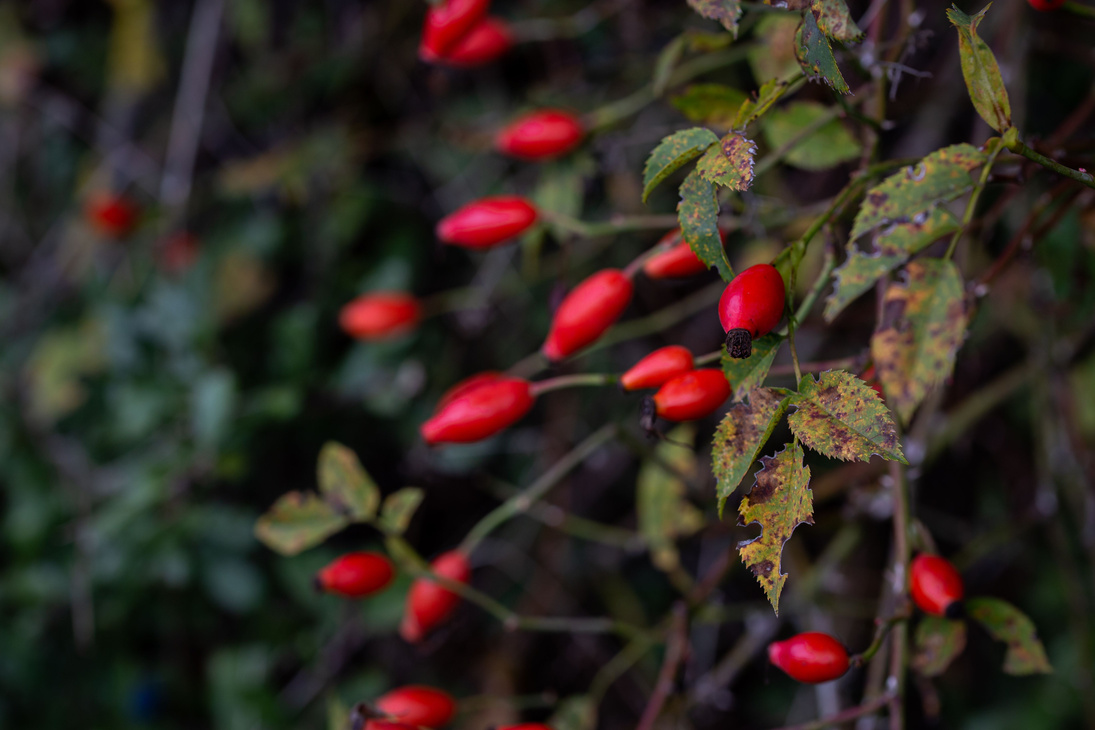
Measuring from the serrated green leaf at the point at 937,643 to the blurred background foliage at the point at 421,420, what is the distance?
1.16 feet

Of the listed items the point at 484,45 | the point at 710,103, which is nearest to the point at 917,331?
the point at 710,103

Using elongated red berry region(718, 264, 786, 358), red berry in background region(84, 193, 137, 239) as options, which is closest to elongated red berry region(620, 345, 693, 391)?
elongated red berry region(718, 264, 786, 358)

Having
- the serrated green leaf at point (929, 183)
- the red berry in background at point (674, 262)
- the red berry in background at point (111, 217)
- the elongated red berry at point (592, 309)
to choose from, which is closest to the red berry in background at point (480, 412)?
the elongated red berry at point (592, 309)

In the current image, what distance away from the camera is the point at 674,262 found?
0.79 metres

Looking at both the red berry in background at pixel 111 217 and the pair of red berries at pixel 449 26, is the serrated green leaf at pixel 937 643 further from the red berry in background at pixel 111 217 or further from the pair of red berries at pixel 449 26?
the red berry in background at pixel 111 217

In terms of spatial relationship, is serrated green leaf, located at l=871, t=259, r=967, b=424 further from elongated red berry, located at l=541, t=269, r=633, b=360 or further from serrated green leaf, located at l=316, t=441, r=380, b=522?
serrated green leaf, located at l=316, t=441, r=380, b=522

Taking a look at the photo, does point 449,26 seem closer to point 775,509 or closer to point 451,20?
point 451,20

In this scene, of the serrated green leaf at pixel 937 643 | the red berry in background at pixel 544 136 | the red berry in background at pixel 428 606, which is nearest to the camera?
the serrated green leaf at pixel 937 643

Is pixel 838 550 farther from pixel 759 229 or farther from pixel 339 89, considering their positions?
pixel 339 89

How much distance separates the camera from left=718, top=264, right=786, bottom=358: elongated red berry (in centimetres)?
57

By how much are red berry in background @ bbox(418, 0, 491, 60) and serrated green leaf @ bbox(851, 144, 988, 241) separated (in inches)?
26.2

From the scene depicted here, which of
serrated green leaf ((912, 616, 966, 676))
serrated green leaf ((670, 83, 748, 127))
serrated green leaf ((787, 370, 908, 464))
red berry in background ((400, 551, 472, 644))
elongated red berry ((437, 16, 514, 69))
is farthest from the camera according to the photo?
elongated red berry ((437, 16, 514, 69))

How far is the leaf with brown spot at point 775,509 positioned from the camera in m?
0.55

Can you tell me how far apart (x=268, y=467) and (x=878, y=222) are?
50.5 inches
